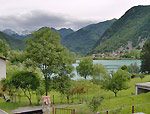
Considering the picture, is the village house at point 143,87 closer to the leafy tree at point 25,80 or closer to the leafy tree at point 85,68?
the leafy tree at point 25,80

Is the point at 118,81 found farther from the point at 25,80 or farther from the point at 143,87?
the point at 25,80

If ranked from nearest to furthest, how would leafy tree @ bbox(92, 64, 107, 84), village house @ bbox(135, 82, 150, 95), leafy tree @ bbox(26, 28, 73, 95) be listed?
1. leafy tree @ bbox(26, 28, 73, 95)
2. village house @ bbox(135, 82, 150, 95)
3. leafy tree @ bbox(92, 64, 107, 84)

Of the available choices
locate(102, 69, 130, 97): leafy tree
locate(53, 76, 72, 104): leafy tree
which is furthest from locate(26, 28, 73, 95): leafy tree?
locate(102, 69, 130, 97): leafy tree

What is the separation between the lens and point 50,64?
2080 cm

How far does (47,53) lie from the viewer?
19.9 m

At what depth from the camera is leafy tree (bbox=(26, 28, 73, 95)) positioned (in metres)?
20.0

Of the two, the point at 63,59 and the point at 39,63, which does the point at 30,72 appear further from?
the point at 63,59

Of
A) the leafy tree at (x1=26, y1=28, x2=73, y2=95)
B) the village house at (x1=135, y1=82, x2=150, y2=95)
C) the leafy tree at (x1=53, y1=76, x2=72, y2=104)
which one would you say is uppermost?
the leafy tree at (x1=26, y1=28, x2=73, y2=95)

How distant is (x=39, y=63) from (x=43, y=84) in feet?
8.81

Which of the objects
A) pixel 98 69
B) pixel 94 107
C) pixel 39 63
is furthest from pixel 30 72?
pixel 98 69

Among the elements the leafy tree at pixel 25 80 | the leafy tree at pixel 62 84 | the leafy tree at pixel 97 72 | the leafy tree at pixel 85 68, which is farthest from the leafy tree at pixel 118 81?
the leafy tree at pixel 85 68

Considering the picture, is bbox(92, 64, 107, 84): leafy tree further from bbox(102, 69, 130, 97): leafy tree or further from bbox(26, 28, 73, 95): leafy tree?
bbox(26, 28, 73, 95): leafy tree

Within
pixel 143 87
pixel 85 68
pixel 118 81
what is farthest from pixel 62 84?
pixel 85 68

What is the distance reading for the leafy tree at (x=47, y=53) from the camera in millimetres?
19969
